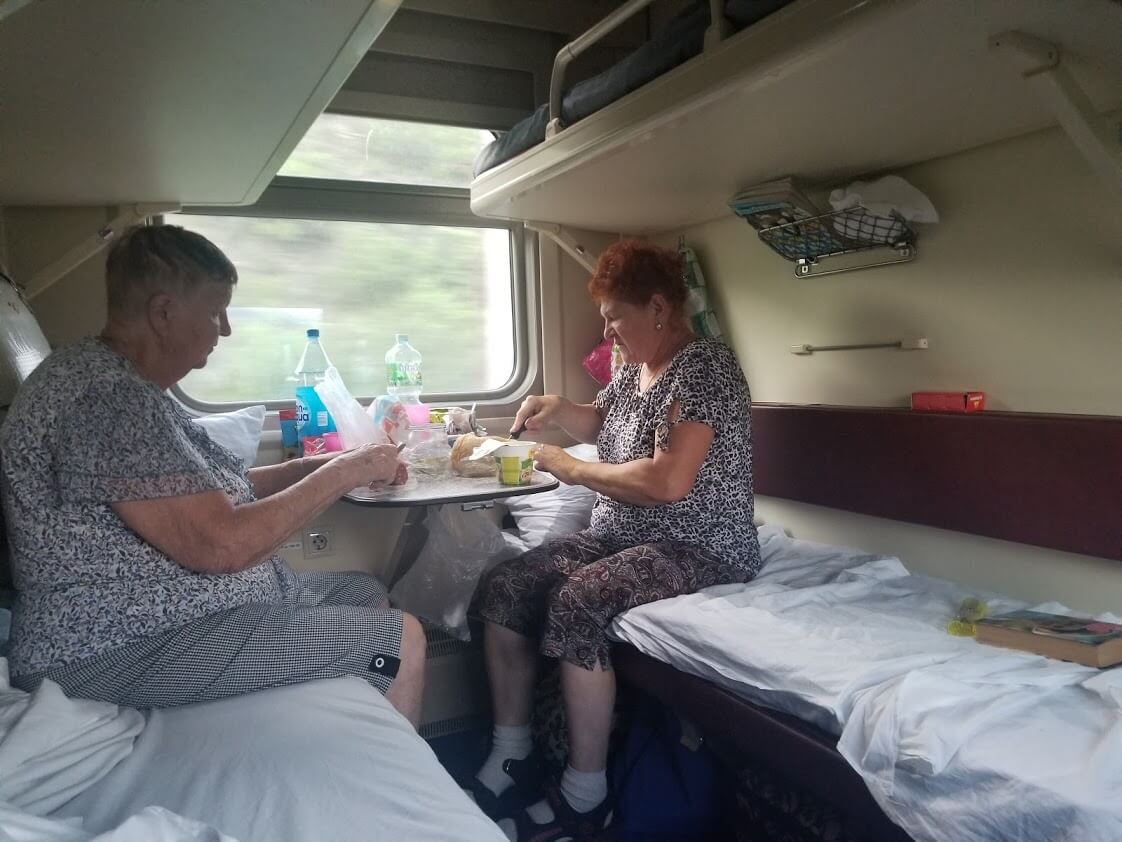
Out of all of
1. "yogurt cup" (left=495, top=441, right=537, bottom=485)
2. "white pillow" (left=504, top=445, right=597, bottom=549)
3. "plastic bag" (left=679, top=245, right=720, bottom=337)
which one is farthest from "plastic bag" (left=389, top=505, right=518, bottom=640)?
"plastic bag" (left=679, top=245, right=720, bottom=337)

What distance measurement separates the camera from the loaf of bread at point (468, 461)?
2.28m

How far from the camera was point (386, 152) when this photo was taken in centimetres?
313

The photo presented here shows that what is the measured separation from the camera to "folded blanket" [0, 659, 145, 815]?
1149mm

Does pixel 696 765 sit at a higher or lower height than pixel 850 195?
lower

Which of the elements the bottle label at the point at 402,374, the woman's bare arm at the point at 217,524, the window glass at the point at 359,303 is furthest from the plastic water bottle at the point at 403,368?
the woman's bare arm at the point at 217,524

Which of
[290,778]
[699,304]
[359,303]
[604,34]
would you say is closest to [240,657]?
[290,778]

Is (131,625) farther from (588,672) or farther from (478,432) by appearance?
(478,432)

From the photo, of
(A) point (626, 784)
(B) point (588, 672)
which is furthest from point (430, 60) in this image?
(A) point (626, 784)

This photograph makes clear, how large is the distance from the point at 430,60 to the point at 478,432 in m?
1.58

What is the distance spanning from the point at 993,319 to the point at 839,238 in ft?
1.77

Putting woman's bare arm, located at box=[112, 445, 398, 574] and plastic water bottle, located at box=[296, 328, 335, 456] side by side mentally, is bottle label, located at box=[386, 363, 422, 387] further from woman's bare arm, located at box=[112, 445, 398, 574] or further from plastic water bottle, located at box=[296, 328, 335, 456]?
woman's bare arm, located at box=[112, 445, 398, 574]

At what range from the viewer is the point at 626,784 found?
7.24 ft

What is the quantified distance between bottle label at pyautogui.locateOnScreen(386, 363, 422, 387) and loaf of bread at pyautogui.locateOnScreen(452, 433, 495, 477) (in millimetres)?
772

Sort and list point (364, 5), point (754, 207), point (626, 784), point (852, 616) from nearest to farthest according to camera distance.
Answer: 1. point (364, 5)
2. point (852, 616)
3. point (626, 784)
4. point (754, 207)
